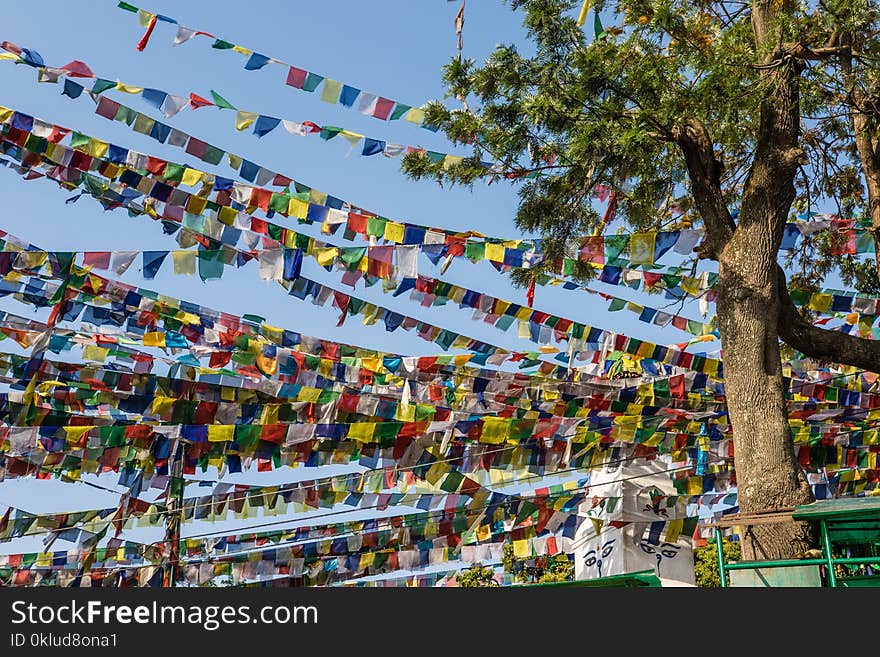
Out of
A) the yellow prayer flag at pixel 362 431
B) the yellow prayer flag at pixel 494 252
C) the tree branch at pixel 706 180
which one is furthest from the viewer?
the yellow prayer flag at pixel 362 431

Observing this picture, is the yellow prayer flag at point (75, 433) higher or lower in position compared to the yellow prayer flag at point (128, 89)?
lower

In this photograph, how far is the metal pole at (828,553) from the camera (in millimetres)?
5648

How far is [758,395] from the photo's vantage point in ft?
22.9

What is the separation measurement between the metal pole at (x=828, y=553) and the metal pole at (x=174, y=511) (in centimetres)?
652

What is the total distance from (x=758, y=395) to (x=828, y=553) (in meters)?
1.51

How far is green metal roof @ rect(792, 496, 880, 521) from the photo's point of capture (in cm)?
561

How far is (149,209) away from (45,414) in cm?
271

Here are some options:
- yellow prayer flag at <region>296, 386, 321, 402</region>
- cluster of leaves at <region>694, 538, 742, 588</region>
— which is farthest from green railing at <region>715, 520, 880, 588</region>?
cluster of leaves at <region>694, 538, 742, 588</region>

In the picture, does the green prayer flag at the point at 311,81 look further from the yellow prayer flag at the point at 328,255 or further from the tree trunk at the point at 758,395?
the tree trunk at the point at 758,395

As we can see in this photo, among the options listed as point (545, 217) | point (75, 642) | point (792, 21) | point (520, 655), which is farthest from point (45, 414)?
point (792, 21)

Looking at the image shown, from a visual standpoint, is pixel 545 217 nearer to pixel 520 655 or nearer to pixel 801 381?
pixel 801 381

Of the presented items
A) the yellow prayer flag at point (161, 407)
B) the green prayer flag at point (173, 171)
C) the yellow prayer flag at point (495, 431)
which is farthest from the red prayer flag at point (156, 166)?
the yellow prayer flag at point (495, 431)

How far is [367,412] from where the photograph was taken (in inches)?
379

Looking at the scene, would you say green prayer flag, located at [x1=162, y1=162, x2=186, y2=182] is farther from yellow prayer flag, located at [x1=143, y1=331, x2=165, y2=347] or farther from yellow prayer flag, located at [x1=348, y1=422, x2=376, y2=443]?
yellow prayer flag, located at [x1=348, y1=422, x2=376, y2=443]
